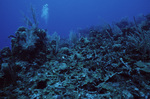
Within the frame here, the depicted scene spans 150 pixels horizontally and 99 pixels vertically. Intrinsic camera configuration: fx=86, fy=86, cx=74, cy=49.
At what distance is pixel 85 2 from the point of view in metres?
169

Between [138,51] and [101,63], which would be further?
[138,51]

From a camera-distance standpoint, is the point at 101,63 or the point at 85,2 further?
the point at 85,2

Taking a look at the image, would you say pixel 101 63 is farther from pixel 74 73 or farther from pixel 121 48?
pixel 121 48

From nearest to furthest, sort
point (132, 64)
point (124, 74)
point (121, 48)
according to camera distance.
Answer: point (124, 74)
point (132, 64)
point (121, 48)

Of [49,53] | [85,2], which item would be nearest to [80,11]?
[85,2]

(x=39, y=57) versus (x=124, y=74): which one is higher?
(x=39, y=57)

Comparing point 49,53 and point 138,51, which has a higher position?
point 49,53

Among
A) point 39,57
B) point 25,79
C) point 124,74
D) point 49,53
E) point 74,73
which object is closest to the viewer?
point 124,74

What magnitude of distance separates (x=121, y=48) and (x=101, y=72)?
1.72 meters

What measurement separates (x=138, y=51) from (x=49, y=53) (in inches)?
158

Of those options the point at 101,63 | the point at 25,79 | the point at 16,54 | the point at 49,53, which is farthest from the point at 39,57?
the point at 101,63

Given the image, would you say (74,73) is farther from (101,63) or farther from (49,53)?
(49,53)

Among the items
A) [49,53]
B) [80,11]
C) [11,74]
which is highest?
[80,11]

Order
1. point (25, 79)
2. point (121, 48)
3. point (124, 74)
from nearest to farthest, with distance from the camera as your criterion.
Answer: point (124, 74) < point (25, 79) < point (121, 48)
